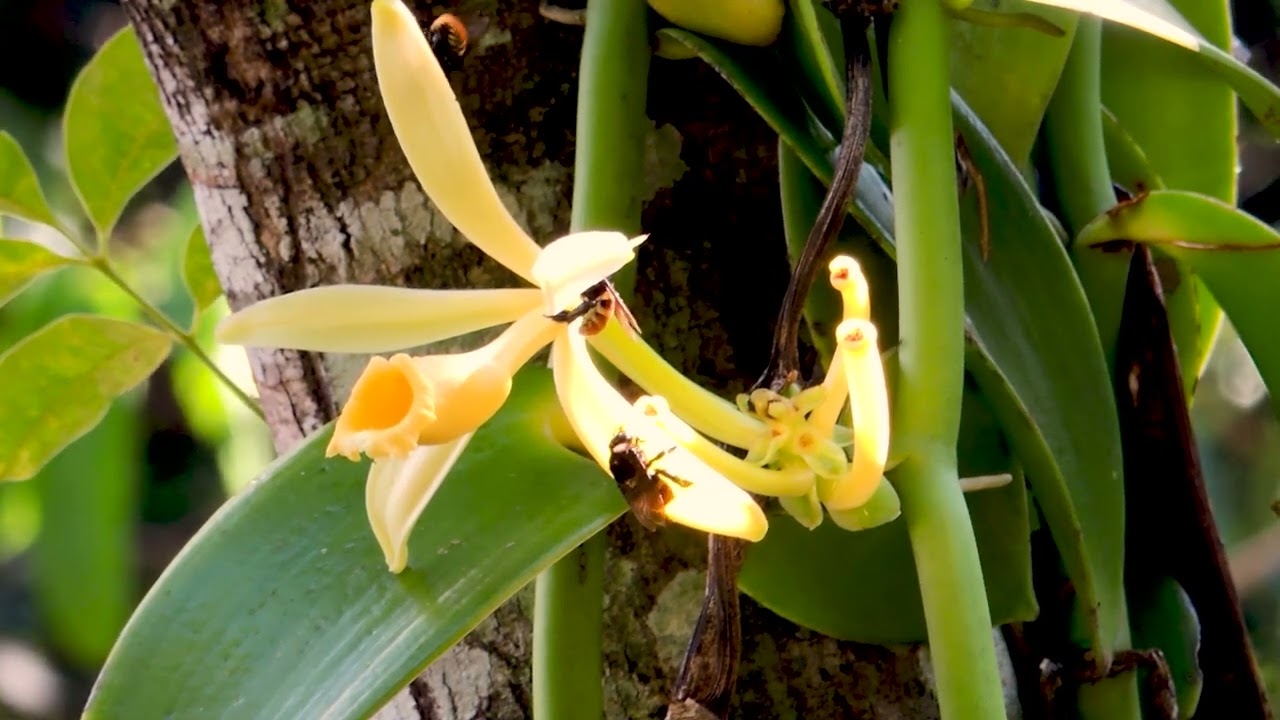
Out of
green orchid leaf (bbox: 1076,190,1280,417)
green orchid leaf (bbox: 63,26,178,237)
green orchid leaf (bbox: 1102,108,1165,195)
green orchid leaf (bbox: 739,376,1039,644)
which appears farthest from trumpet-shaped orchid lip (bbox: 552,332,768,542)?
green orchid leaf (bbox: 63,26,178,237)

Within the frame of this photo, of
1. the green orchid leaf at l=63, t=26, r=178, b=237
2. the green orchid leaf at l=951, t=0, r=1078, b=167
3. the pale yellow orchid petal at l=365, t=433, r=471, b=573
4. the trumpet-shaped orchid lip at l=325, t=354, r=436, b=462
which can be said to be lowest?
the pale yellow orchid petal at l=365, t=433, r=471, b=573

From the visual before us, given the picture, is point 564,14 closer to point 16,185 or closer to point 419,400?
point 419,400

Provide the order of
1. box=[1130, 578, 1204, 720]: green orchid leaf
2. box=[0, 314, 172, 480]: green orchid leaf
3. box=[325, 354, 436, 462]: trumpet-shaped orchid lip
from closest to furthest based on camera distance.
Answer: box=[325, 354, 436, 462]: trumpet-shaped orchid lip < box=[1130, 578, 1204, 720]: green orchid leaf < box=[0, 314, 172, 480]: green orchid leaf

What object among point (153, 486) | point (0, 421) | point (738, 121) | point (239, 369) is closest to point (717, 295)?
point (738, 121)

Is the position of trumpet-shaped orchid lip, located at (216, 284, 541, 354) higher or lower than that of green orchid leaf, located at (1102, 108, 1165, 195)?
lower

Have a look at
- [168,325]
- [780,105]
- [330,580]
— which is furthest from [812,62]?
[168,325]

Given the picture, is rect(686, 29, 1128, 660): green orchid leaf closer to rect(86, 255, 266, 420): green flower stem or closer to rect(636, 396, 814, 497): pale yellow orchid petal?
rect(636, 396, 814, 497): pale yellow orchid petal
